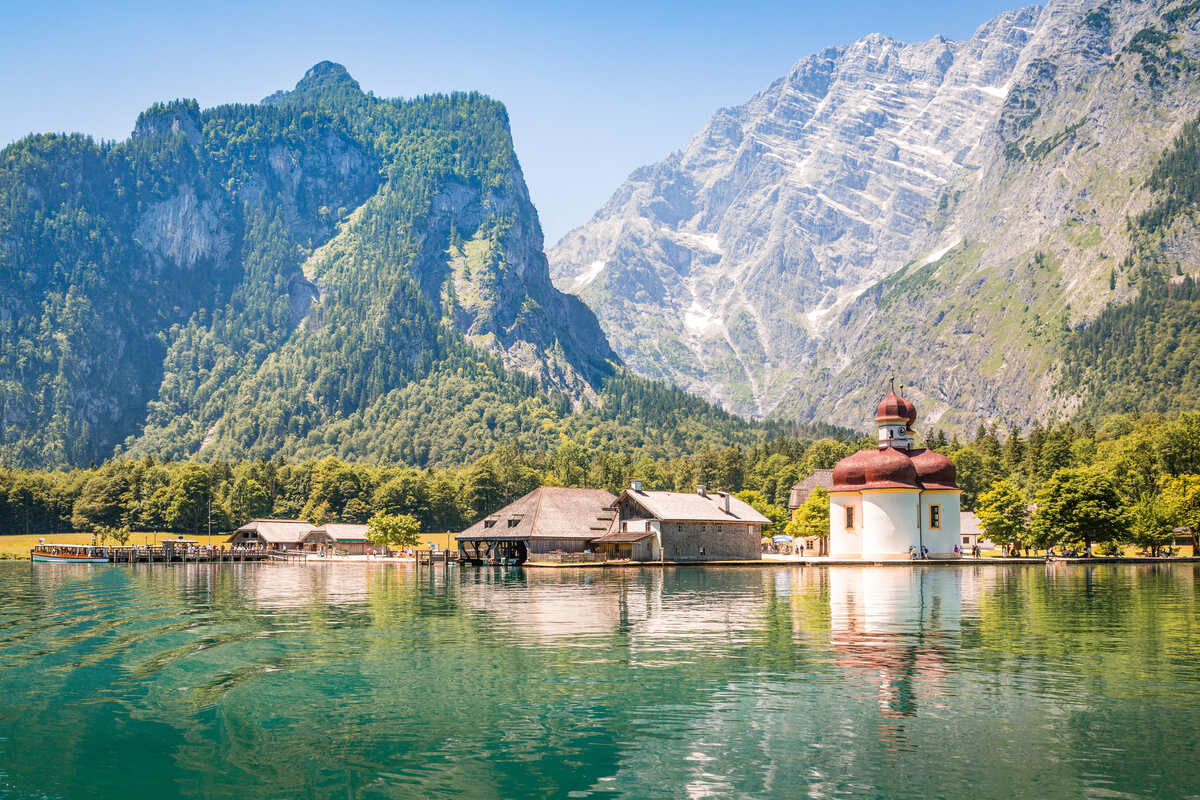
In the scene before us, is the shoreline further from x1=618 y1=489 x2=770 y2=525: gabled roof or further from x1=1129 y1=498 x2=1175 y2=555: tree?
x1=1129 y1=498 x2=1175 y2=555: tree

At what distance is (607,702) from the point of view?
98.1 ft

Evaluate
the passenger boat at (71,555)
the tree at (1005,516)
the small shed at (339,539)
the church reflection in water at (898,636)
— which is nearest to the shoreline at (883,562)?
the tree at (1005,516)

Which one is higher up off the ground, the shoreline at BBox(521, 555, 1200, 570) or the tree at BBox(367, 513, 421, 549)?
the tree at BBox(367, 513, 421, 549)

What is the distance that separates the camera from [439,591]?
80.0 metres

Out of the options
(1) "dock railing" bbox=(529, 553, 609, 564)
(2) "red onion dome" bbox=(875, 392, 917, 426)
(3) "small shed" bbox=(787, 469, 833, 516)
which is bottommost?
(1) "dock railing" bbox=(529, 553, 609, 564)

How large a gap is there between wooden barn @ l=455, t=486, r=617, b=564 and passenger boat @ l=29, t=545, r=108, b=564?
62.3 metres

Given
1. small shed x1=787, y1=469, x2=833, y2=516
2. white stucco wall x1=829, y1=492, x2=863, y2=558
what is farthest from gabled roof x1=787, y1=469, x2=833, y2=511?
white stucco wall x1=829, y1=492, x2=863, y2=558

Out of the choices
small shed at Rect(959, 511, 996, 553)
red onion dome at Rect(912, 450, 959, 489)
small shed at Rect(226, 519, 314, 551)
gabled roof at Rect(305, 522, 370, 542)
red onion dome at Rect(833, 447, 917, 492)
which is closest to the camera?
red onion dome at Rect(833, 447, 917, 492)

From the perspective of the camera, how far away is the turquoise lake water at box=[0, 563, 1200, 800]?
2208cm

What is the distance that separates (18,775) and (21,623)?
34359 mm

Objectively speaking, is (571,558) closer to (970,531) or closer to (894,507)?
(894,507)

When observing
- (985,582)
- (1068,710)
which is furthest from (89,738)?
(985,582)

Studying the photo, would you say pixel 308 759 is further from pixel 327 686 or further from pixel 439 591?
pixel 439 591

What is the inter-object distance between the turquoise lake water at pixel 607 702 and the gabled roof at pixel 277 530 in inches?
5326
